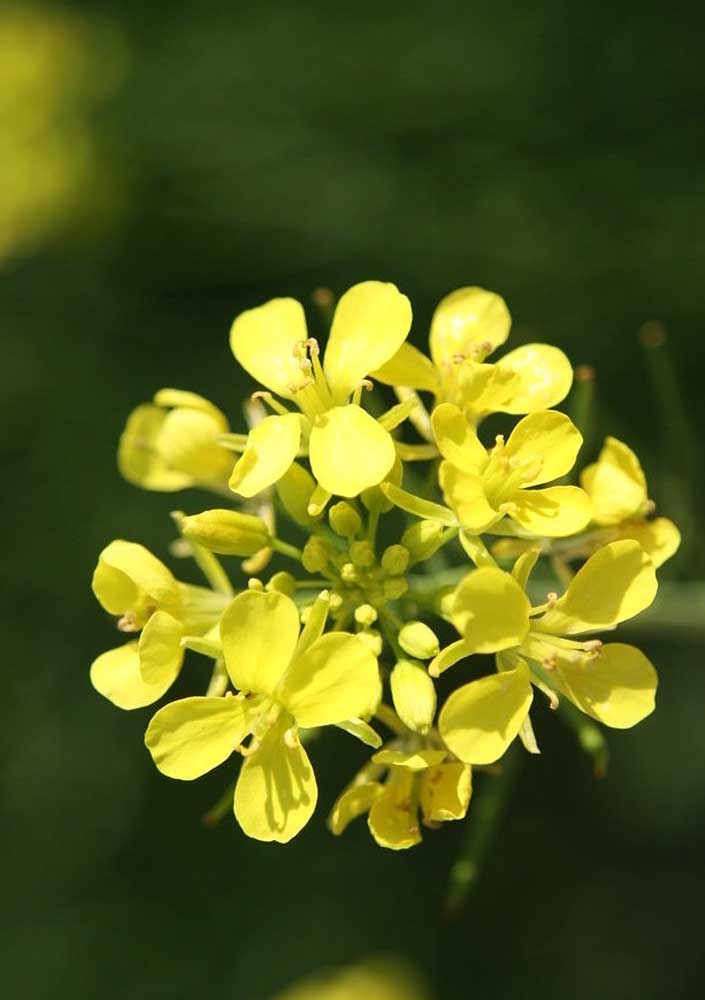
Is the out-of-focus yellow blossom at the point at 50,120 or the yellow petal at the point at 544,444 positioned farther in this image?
the out-of-focus yellow blossom at the point at 50,120

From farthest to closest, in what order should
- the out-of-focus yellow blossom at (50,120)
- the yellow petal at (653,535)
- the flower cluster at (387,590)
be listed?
the out-of-focus yellow blossom at (50,120) < the yellow petal at (653,535) < the flower cluster at (387,590)

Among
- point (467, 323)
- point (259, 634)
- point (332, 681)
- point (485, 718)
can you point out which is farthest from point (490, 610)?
point (467, 323)

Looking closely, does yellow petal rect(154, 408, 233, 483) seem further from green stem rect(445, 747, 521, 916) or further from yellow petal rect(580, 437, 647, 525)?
green stem rect(445, 747, 521, 916)

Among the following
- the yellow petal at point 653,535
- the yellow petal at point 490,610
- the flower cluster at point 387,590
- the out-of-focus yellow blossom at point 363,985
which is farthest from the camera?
the out-of-focus yellow blossom at point 363,985

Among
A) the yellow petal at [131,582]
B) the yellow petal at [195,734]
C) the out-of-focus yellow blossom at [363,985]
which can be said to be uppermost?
the yellow petal at [131,582]

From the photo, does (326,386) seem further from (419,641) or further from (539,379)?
(419,641)

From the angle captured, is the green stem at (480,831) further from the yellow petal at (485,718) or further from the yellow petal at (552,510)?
the yellow petal at (552,510)

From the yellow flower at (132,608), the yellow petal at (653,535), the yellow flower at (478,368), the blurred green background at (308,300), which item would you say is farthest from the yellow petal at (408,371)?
the blurred green background at (308,300)

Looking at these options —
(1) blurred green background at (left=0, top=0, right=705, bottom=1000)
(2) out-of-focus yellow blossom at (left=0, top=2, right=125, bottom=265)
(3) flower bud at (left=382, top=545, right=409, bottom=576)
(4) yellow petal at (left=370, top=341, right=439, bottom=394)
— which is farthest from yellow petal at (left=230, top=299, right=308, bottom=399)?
(2) out-of-focus yellow blossom at (left=0, top=2, right=125, bottom=265)

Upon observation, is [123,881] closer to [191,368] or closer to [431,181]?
[191,368]
